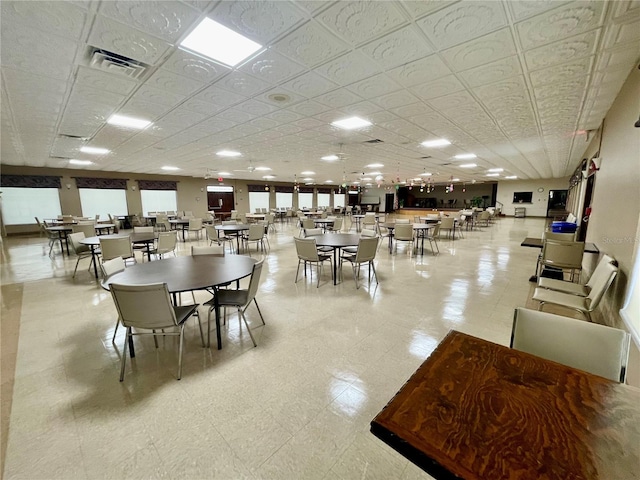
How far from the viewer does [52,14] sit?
1.84m

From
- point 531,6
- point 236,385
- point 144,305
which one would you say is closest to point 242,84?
point 144,305

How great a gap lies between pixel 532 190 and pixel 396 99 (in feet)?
63.6

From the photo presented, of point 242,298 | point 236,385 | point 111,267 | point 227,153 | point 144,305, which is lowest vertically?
point 236,385

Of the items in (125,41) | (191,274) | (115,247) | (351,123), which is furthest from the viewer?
(351,123)

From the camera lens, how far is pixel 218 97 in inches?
131

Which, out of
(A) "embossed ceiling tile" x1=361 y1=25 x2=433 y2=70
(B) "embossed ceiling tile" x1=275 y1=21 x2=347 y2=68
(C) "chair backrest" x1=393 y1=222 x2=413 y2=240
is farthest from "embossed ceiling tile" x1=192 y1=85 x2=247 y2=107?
(C) "chair backrest" x1=393 y1=222 x2=413 y2=240

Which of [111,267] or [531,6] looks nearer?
[531,6]

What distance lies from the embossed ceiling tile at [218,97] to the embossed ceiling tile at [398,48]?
175 centimetres

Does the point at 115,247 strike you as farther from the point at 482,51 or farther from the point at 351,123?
the point at 482,51

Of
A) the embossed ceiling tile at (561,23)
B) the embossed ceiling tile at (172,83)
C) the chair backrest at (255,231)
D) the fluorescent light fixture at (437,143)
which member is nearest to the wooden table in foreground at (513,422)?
the embossed ceiling tile at (561,23)

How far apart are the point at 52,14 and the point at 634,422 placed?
3721 mm

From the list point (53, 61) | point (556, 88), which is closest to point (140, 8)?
point (53, 61)

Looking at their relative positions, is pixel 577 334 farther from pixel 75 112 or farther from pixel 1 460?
pixel 75 112

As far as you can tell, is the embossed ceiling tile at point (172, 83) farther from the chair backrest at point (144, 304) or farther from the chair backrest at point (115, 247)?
the chair backrest at point (115, 247)
